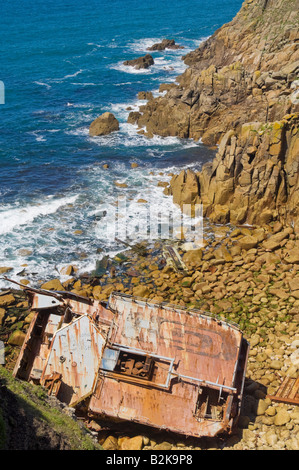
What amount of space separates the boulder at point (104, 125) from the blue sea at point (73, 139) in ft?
3.58

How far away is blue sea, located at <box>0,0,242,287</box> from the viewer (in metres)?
37.0

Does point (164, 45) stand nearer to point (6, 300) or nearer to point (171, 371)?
point (6, 300)

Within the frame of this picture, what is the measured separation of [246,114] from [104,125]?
18.9m

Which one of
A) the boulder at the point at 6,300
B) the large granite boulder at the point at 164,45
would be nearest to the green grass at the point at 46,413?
the boulder at the point at 6,300

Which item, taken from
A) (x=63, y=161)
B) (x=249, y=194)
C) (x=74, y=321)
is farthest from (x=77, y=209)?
(x=74, y=321)

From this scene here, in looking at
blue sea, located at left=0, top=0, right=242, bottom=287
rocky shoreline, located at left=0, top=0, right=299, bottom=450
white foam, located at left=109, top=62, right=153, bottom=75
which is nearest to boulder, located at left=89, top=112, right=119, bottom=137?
rocky shoreline, located at left=0, top=0, right=299, bottom=450

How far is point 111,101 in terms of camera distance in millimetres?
68125

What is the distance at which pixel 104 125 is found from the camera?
56.4 m

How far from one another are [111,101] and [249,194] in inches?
1600

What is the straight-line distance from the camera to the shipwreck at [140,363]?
713 inches

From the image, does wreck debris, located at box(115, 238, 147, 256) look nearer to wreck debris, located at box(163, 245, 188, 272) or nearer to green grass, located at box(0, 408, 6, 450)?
wreck debris, located at box(163, 245, 188, 272)

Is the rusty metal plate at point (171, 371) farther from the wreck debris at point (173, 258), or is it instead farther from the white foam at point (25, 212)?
the white foam at point (25, 212)

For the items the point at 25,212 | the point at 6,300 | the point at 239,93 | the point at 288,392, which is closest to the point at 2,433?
the point at 288,392

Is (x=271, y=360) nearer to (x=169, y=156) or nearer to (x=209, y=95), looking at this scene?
(x=169, y=156)
